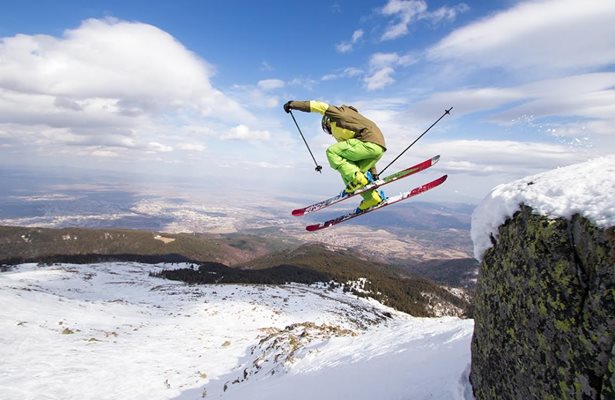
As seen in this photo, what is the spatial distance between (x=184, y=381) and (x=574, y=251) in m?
15.6

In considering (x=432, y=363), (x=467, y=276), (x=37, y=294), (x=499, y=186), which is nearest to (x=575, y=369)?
(x=499, y=186)

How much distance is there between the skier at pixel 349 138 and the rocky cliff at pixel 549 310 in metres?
6.68

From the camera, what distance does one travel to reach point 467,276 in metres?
161

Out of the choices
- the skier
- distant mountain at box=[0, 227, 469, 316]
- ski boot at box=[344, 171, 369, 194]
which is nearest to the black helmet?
the skier

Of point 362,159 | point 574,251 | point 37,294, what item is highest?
point 362,159

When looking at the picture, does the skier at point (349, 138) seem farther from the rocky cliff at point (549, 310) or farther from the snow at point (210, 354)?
the rocky cliff at point (549, 310)

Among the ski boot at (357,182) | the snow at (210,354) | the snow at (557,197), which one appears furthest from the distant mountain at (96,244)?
the snow at (557,197)

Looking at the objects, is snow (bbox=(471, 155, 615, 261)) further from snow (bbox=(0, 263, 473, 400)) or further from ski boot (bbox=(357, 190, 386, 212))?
ski boot (bbox=(357, 190, 386, 212))

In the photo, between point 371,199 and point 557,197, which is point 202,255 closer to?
point 371,199

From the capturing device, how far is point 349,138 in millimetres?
11734

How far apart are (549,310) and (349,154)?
829 cm

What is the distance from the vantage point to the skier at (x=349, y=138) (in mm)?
11398

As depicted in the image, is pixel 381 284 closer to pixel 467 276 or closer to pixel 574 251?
pixel 574 251

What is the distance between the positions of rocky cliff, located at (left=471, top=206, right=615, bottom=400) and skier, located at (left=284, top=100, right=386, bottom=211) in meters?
6.68
